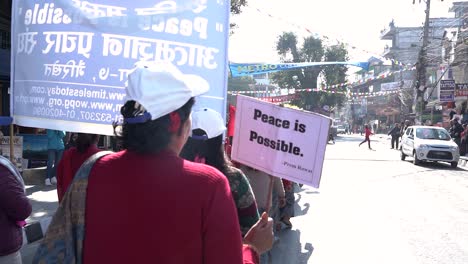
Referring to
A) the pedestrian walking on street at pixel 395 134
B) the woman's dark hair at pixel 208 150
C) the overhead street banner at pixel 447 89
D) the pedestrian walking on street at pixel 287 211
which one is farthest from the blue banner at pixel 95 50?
the pedestrian walking on street at pixel 395 134

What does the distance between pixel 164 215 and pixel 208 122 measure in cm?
125

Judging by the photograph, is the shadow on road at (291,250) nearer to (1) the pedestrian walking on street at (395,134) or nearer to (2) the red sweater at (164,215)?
(2) the red sweater at (164,215)

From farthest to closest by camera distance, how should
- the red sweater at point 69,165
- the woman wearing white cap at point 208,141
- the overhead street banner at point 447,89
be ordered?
the overhead street banner at point 447,89 < the red sweater at point 69,165 < the woman wearing white cap at point 208,141

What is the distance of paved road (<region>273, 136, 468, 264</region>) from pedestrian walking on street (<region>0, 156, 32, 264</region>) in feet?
10.9

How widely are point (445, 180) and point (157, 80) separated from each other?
43.7 feet

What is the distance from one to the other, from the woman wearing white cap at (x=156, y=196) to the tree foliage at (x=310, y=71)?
55594 millimetres

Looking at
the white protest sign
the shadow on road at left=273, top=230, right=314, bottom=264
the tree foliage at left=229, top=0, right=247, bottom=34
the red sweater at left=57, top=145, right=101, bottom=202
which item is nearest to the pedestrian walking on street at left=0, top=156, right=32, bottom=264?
the red sweater at left=57, top=145, right=101, bottom=202

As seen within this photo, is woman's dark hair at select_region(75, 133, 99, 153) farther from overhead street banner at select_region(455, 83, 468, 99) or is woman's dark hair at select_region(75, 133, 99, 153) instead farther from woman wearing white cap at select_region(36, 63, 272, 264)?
overhead street banner at select_region(455, 83, 468, 99)

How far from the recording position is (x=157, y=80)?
149cm

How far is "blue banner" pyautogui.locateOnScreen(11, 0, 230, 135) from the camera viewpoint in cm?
268

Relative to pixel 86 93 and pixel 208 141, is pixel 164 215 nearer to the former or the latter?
pixel 208 141

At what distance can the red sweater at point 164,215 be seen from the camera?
4.62 ft

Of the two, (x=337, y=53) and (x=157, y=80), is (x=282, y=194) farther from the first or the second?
(x=337, y=53)

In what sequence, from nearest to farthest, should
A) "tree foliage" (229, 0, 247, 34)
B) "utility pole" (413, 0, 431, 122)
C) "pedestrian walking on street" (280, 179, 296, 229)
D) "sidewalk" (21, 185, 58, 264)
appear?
"sidewalk" (21, 185, 58, 264) < "pedestrian walking on street" (280, 179, 296, 229) < "tree foliage" (229, 0, 247, 34) < "utility pole" (413, 0, 431, 122)
